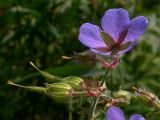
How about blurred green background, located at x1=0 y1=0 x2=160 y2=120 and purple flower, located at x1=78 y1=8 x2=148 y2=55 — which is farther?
blurred green background, located at x1=0 y1=0 x2=160 y2=120

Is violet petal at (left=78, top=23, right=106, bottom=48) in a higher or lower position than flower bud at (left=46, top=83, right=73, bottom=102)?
higher

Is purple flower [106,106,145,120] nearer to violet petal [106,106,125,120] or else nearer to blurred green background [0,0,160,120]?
violet petal [106,106,125,120]

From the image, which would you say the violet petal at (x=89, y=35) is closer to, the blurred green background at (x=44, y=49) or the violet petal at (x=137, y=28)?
the violet petal at (x=137, y=28)

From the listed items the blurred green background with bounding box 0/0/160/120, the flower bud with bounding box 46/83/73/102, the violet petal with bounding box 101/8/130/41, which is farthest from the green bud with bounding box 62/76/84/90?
the blurred green background with bounding box 0/0/160/120

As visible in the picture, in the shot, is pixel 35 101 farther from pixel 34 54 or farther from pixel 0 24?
pixel 0 24

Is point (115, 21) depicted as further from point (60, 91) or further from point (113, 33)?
point (60, 91)

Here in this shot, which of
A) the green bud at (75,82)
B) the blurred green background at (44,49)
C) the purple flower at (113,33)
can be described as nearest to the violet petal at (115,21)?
the purple flower at (113,33)
